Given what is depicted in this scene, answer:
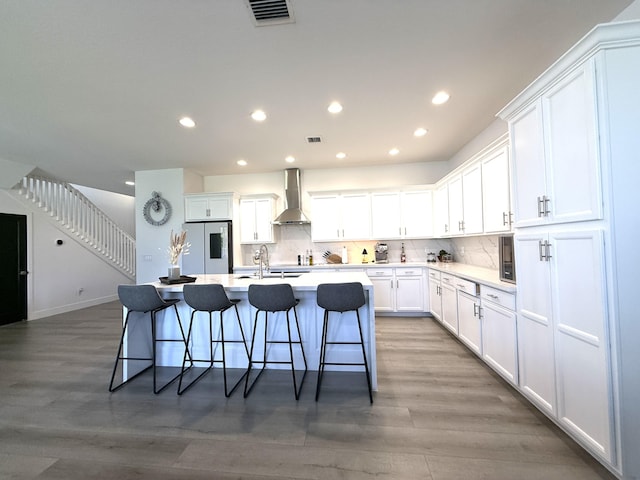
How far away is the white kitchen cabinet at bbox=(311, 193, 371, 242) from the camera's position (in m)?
4.84

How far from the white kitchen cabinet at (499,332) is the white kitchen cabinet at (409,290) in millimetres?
1756

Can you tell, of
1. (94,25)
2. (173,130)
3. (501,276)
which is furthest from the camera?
(173,130)

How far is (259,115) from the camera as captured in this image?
306cm

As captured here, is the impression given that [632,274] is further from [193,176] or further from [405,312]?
[193,176]

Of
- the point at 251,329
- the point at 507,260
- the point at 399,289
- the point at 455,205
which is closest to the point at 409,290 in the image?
the point at 399,289

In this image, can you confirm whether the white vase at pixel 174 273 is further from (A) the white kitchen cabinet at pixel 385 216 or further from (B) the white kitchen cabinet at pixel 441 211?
(B) the white kitchen cabinet at pixel 441 211

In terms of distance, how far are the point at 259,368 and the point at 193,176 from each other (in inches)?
162

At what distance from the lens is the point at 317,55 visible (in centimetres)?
210

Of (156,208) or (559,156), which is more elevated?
(156,208)

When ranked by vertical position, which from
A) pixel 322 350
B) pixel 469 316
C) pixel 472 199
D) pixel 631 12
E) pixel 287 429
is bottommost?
pixel 287 429

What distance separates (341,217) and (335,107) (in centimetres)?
228

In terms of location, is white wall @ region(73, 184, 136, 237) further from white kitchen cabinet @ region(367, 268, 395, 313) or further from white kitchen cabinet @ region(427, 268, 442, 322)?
white kitchen cabinet @ region(427, 268, 442, 322)

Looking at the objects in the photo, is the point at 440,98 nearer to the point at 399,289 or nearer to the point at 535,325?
the point at 535,325

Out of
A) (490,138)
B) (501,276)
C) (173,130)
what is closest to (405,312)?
(501,276)
